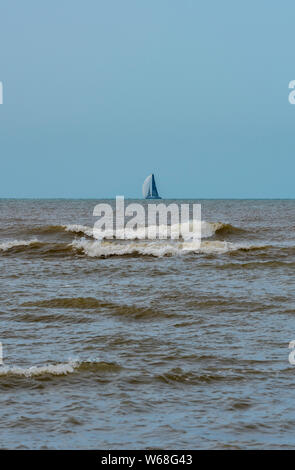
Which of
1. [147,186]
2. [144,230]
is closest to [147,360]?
[144,230]

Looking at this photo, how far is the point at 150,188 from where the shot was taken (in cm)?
14488

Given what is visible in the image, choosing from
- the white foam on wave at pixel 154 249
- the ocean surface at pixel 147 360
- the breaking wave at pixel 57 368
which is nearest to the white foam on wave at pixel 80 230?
the white foam on wave at pixel 154 249

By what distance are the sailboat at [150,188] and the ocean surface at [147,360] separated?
4978 inches

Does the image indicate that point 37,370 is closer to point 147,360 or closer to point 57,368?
point 57,368

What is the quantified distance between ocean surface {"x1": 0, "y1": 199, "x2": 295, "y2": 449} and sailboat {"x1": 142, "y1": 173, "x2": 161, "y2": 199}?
12643cm

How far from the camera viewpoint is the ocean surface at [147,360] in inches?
230

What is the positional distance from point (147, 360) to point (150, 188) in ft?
450

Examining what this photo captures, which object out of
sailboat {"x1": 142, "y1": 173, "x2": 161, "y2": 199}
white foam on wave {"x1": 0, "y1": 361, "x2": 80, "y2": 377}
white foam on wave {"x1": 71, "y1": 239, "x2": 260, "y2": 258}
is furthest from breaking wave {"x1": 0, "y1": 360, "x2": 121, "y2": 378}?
sailboat {"x1": 142, "y1": 173, "x2": 161, "y2": 199}

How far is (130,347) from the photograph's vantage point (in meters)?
8.90

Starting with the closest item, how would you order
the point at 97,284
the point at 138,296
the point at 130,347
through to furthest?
the point at 130,347 → the point at 138,296 → the point at 97,284

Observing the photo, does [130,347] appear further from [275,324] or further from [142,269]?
[142,269]

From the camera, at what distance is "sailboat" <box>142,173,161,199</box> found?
5635 inches
